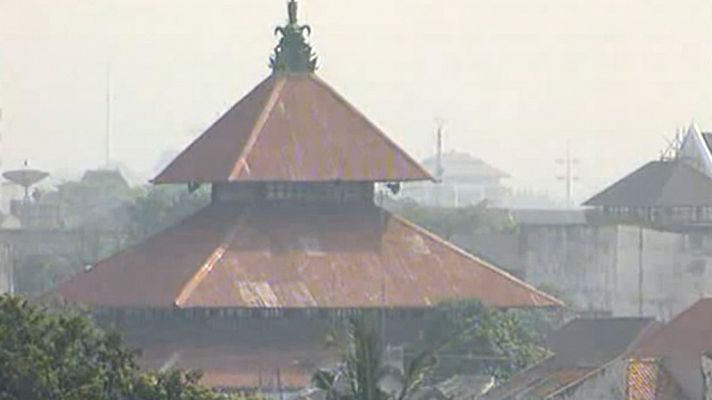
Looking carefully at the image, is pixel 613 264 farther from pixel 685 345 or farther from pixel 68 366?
pixel 68 366

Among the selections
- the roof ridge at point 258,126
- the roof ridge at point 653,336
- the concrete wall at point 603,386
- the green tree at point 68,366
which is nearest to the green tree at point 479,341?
the roof ridge at point 258,126

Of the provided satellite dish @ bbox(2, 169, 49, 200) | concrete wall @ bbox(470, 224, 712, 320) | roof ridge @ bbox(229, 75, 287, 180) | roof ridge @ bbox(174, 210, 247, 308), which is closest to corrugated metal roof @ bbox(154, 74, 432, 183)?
roof ridge @ bbox(229, 75, 287, 180)

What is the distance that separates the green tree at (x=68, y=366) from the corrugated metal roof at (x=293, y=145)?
36.6 m

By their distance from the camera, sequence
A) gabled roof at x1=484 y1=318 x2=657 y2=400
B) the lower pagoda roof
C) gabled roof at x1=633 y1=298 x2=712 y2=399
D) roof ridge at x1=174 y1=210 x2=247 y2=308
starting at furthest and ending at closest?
1. the lower pagoda roof
2. roof ridge at x1=174 y1=210 x2=247 y2=308
3. gabled roof at x1=484 y1=318 x2=657 y2=400
4. gabled roof at x1=633 y1=298 x2=712 y2=399

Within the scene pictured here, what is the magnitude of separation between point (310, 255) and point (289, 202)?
285 centimetres

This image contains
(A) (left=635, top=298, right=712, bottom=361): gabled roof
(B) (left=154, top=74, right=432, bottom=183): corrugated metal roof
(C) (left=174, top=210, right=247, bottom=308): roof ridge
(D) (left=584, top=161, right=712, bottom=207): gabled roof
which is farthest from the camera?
(D) (left=584, top=161, right=712, bottom=207): gabled roof

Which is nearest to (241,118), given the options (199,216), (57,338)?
(199,216)

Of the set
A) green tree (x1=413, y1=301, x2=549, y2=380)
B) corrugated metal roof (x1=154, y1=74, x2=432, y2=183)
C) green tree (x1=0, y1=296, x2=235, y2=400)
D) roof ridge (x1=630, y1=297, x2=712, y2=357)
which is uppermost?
corrugated metal roof (x1=154, y1=74, x2=432, y2=183)

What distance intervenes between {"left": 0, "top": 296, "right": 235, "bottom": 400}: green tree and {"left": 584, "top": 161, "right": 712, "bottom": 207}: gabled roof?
64.2 metres

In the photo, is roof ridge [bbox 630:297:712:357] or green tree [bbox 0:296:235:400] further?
roof ridge [bbox 630:297:712:357]

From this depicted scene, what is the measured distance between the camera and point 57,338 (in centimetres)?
5103

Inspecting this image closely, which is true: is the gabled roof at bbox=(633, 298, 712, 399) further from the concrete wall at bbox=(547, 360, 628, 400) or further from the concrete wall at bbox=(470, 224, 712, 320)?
the concrete wall at bbox=(470, 224, 712, 320)

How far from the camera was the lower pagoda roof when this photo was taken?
280 ft

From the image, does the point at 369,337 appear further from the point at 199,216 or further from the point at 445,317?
the point at 199,216
